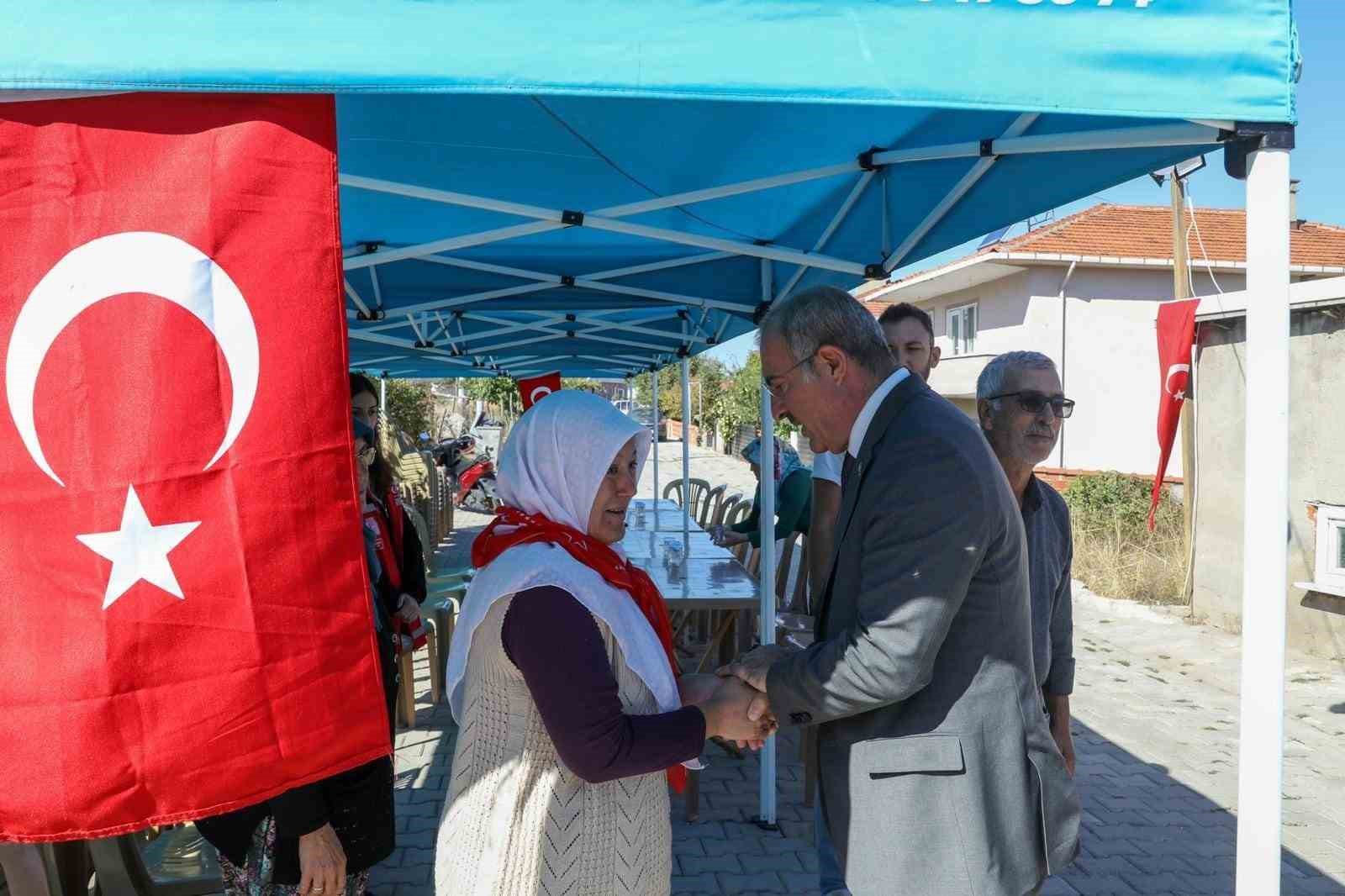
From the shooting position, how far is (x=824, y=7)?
1507mm

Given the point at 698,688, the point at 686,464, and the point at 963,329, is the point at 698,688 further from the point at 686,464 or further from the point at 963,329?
the point at 963,329

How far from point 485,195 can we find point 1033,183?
1.87 meters

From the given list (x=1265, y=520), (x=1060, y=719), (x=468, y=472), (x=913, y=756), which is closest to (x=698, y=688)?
(x=913, y=756)

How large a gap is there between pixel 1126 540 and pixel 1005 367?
9.69 metres

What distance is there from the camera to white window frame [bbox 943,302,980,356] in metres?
20.2

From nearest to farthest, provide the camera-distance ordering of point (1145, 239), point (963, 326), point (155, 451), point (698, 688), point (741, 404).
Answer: point (155, 451)
point (698, 688)
point (1145, 239)
point (963, 326)
point (741, 404)

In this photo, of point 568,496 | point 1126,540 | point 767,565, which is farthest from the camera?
point 1126,540

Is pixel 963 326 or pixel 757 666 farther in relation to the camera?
pixel 963 326

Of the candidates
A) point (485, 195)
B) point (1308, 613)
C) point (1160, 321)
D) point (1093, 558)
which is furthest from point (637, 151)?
point (1093, 558)

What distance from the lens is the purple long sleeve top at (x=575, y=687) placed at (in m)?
1.60

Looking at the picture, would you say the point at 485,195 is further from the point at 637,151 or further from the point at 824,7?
the point at 824,7

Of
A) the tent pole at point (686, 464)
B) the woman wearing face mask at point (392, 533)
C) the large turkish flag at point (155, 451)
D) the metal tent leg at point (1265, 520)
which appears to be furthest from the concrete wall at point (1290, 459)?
the large turkish flag at point (155, 451)

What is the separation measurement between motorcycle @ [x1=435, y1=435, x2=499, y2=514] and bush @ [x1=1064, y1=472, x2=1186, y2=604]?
9.75 m

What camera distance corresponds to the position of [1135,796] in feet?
16.4
